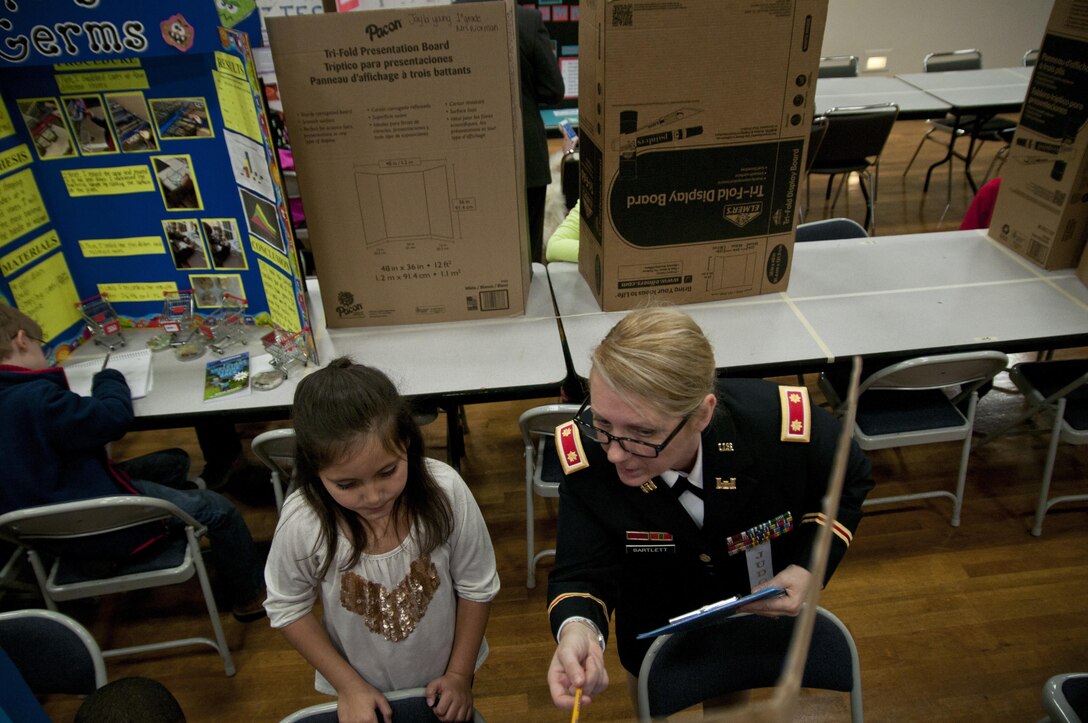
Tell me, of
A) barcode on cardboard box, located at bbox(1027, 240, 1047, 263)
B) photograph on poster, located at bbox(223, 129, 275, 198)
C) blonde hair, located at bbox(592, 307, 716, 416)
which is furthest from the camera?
barcode on cardboard box, located at bbox(1027, 240, 1047, 263)

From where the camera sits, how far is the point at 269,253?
1984mm

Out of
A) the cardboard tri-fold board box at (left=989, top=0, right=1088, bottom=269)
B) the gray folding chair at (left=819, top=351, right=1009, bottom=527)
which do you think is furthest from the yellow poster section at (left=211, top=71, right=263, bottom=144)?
the cardboard tri-fold board box at (left=989, top=0, right=1088, bottom=269)

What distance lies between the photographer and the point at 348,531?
49.6 inches

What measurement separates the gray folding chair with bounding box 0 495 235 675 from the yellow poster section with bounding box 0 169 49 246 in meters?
0.83

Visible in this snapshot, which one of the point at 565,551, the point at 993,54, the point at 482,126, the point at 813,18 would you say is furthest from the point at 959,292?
the point at 993,54

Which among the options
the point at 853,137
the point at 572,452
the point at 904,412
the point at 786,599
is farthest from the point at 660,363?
the point at 853,137

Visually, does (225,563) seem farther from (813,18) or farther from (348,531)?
(813,18)

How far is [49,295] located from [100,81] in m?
0.67

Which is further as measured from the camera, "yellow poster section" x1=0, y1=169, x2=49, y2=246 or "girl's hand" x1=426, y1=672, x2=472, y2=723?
"yellow poster section" x1=0, y1=169, x2=49, y2=246

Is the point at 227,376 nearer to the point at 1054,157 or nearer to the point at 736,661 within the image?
the point at 736,661

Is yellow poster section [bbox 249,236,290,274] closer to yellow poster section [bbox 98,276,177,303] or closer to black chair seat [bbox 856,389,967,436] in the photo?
yellow poster section [bbox 98,276,177,303]

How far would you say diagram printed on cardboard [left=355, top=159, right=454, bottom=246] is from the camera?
6.40ft

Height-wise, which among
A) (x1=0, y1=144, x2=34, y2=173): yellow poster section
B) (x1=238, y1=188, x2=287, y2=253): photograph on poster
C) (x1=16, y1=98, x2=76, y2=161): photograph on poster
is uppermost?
(x1=16, y1=98, x2=76, y2=161): photograph on poster

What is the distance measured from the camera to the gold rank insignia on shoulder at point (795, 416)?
46.1 inches
